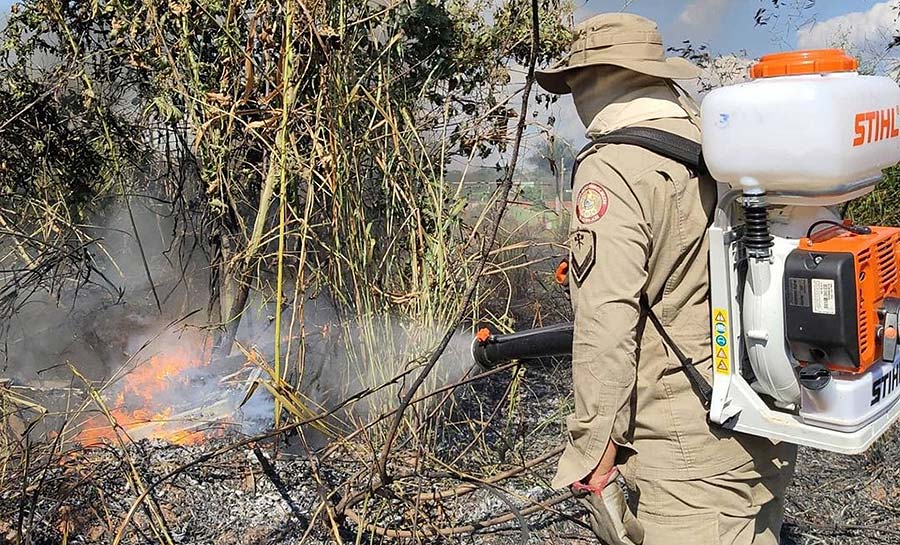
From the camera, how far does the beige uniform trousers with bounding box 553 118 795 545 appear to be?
203cm

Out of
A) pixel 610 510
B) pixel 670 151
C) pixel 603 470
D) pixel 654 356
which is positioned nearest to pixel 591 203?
pixel 670 151

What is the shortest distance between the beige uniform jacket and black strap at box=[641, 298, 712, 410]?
0.01 meters

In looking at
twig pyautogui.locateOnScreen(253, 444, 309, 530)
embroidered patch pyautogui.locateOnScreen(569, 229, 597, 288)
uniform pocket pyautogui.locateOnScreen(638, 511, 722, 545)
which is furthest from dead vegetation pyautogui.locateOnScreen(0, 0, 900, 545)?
uniform pocket pyautogui.locateOnScreen(638, 511, 722, 545)

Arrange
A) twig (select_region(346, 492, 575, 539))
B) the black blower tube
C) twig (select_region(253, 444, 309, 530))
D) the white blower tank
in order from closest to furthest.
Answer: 1. the white blower tank
2. the black blower tube
3. twig (select_region(346, 492, 575, 539))
4. twig (select_region(253, 444, 309, 530))

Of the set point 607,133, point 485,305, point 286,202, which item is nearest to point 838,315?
point 607,133

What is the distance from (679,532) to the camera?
7.23 feet

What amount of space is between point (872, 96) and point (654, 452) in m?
1.10

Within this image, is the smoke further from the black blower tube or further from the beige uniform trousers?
the beige uniform trousers

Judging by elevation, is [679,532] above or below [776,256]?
below

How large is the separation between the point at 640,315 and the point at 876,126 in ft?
2.48

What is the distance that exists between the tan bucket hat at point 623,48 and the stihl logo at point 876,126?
0.48 metres

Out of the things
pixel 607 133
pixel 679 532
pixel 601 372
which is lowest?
pixel 679 532

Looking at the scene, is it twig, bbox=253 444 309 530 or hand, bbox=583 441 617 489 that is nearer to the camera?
hand, bbox=583 441 617 489

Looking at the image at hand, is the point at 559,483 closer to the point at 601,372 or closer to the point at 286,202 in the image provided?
the point at 601,372
